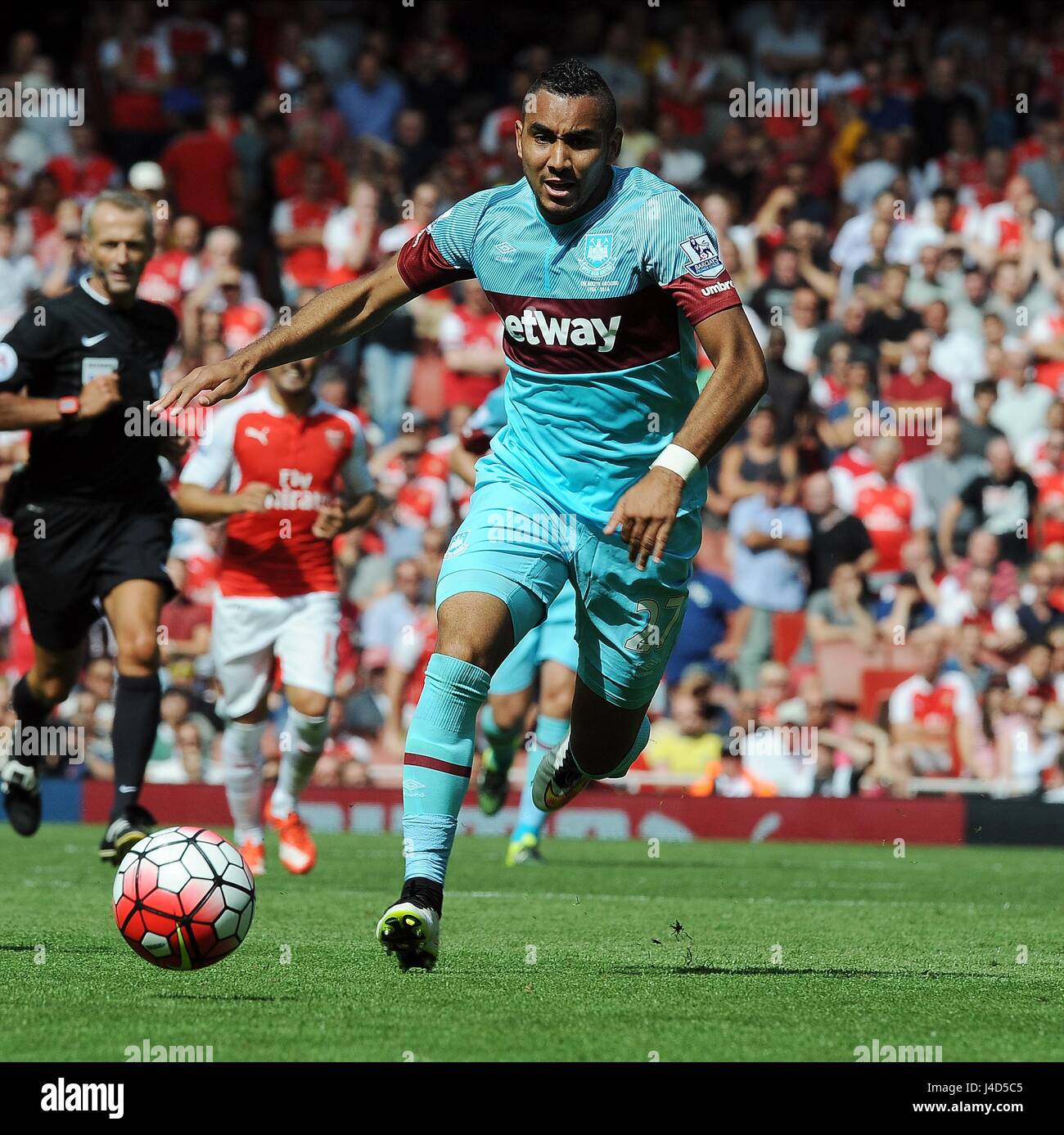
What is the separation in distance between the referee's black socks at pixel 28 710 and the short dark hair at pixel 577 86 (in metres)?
4.80

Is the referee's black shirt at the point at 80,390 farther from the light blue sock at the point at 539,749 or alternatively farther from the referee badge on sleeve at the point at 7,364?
the light blue sock at the point at 539,749

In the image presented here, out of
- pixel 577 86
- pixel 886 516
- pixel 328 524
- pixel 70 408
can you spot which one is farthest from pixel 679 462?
pixel 886 516

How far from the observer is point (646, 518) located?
581 centimetres

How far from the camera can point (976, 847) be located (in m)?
14.5

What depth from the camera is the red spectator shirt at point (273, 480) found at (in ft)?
36.0

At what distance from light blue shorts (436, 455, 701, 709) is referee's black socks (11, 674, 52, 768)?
12.6ft

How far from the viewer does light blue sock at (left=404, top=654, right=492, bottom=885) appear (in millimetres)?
6070

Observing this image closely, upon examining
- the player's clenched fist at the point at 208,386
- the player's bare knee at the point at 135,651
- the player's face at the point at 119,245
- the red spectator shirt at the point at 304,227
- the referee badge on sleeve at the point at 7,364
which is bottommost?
the player's bare knee at the point at 135,651

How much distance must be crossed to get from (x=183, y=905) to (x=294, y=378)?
538 centimetres

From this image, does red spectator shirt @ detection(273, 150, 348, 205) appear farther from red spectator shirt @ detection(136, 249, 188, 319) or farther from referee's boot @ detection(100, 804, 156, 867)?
referee's boot @ detection(100, 804, 156, 867)

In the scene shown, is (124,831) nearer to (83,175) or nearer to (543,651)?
(543,651)

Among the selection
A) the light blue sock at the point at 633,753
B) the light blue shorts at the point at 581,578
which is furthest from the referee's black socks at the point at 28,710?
the light blue shorts at the point at 581,578

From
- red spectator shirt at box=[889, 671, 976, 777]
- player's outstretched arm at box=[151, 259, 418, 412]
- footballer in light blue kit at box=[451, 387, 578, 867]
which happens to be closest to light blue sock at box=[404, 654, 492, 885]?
player's outstretched arm at box=[151, 259, 418, 412]

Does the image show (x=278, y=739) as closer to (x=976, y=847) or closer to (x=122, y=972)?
(x=976, y=847)
